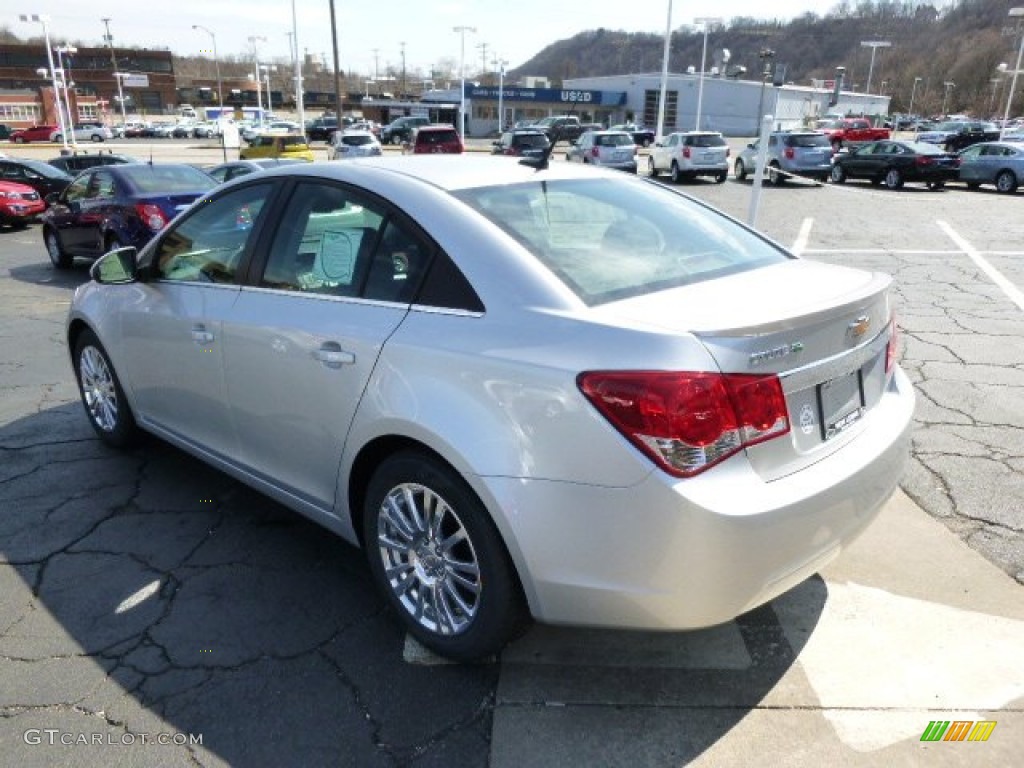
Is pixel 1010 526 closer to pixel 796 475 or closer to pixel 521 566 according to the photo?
pixel 796 475

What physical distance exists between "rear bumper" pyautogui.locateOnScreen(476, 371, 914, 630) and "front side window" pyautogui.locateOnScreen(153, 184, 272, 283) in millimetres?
1851

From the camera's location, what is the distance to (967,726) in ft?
7.80

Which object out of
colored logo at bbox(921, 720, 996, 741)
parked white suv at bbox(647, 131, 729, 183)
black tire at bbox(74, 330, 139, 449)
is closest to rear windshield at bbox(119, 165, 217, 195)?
black tire at bbox(74, 330, 139, 449)

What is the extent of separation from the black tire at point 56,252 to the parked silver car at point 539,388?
9.83m

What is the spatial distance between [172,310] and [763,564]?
2.91 metres

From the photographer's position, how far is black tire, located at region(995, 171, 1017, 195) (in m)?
22.2

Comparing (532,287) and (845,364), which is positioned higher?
(532,287)

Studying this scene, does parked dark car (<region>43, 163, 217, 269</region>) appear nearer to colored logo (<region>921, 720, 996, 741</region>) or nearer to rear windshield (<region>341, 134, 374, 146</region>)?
colored logo (<region>921, 720, 996, 741</region>)

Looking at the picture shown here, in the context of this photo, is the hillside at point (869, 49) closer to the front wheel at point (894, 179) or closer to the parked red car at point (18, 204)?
the front wheel at point (894, 179)

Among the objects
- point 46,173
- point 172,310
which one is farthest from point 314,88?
point 172,310

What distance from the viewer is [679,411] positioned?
6.65 ft

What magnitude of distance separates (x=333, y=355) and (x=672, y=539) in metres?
1.38

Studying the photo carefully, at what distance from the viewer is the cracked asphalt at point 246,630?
7.85 ft

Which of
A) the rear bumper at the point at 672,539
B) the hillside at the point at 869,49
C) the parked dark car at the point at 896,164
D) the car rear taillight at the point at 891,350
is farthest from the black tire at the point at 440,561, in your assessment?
the hillside at the point at 869,49
